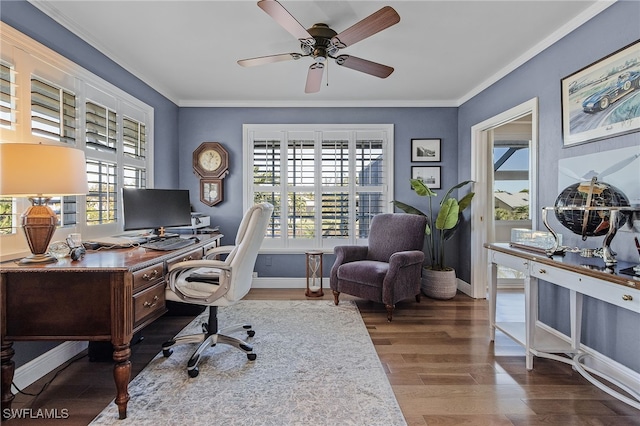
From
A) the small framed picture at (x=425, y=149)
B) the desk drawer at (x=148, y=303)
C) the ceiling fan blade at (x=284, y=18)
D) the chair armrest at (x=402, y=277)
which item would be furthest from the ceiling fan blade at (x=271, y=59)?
the small framed picture at (x=425, y=149)

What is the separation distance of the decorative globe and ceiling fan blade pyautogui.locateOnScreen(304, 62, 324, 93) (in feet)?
6.30

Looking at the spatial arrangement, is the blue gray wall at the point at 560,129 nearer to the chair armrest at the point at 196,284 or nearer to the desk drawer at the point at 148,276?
the chair armrest at the point at 196,284

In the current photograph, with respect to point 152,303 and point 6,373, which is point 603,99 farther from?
point 6,373

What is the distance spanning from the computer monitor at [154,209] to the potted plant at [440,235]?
8.32ft

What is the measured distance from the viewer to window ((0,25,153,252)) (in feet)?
6.36

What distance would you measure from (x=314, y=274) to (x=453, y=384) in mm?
2256


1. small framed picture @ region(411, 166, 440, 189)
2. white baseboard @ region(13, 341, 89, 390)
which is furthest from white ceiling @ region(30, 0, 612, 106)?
white baseboard @ region(13, 341, 89, 390)

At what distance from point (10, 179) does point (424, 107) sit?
4.17m

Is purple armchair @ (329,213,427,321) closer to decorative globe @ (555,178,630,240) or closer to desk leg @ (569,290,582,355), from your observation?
desk leg @ (569,290,582,355)

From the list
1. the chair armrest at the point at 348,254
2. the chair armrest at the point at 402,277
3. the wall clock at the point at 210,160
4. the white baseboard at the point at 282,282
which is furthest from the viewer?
the white baseboard at the point at 282,282

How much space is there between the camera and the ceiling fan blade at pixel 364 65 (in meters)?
2.43

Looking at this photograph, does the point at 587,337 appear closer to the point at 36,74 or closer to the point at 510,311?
the point at 510,311

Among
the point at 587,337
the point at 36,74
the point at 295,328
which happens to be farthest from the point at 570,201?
the point at 36,74

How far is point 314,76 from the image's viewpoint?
2662mm
